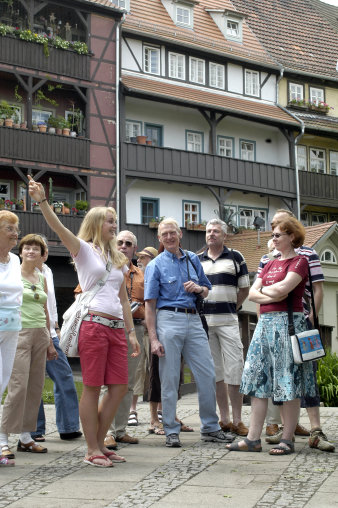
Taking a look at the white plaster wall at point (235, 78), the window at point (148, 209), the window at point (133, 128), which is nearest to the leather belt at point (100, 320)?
the window at point (148, 209)

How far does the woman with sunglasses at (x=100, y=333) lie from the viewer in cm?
652

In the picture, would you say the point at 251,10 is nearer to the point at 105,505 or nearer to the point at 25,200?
the point at 25,200

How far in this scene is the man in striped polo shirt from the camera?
8.29 meters

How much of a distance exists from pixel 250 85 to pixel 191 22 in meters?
3.66

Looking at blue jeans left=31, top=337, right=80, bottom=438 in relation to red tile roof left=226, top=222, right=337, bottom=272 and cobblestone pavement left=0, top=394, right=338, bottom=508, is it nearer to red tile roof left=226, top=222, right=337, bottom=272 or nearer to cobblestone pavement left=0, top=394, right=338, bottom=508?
cobblestone pavement left=0, top=394, right=338, bottom=508

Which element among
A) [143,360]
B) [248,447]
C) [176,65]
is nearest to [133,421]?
[143,360]

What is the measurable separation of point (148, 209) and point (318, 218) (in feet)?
32.6

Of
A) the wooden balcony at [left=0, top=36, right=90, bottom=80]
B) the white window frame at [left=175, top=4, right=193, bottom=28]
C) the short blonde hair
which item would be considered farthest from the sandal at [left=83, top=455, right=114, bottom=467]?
the white window frame at [left=175, top=4, right=193, bottom=28]

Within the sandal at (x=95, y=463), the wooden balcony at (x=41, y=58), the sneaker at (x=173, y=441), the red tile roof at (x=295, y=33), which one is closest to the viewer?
the sandal at (x=95, y=463)

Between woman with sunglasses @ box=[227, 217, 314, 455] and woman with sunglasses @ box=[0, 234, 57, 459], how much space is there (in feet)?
5.71

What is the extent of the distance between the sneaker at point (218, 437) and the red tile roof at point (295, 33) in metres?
32.2

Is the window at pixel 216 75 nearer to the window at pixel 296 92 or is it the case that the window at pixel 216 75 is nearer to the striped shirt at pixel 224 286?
the window at pixel 296 92

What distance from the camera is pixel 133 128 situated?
3294cm

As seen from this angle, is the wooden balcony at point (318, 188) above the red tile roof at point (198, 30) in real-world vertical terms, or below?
below
